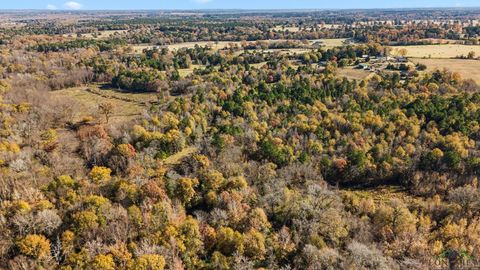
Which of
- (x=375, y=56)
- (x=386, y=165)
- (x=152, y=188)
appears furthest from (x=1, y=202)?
(x=375, y=56)

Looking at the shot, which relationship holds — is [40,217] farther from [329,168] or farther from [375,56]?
[375,56]

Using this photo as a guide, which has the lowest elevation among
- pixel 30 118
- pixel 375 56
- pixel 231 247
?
pixel 231 247

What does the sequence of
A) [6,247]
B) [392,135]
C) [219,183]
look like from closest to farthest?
1. [6,247]
2. [219,183]
3. [392,135]
